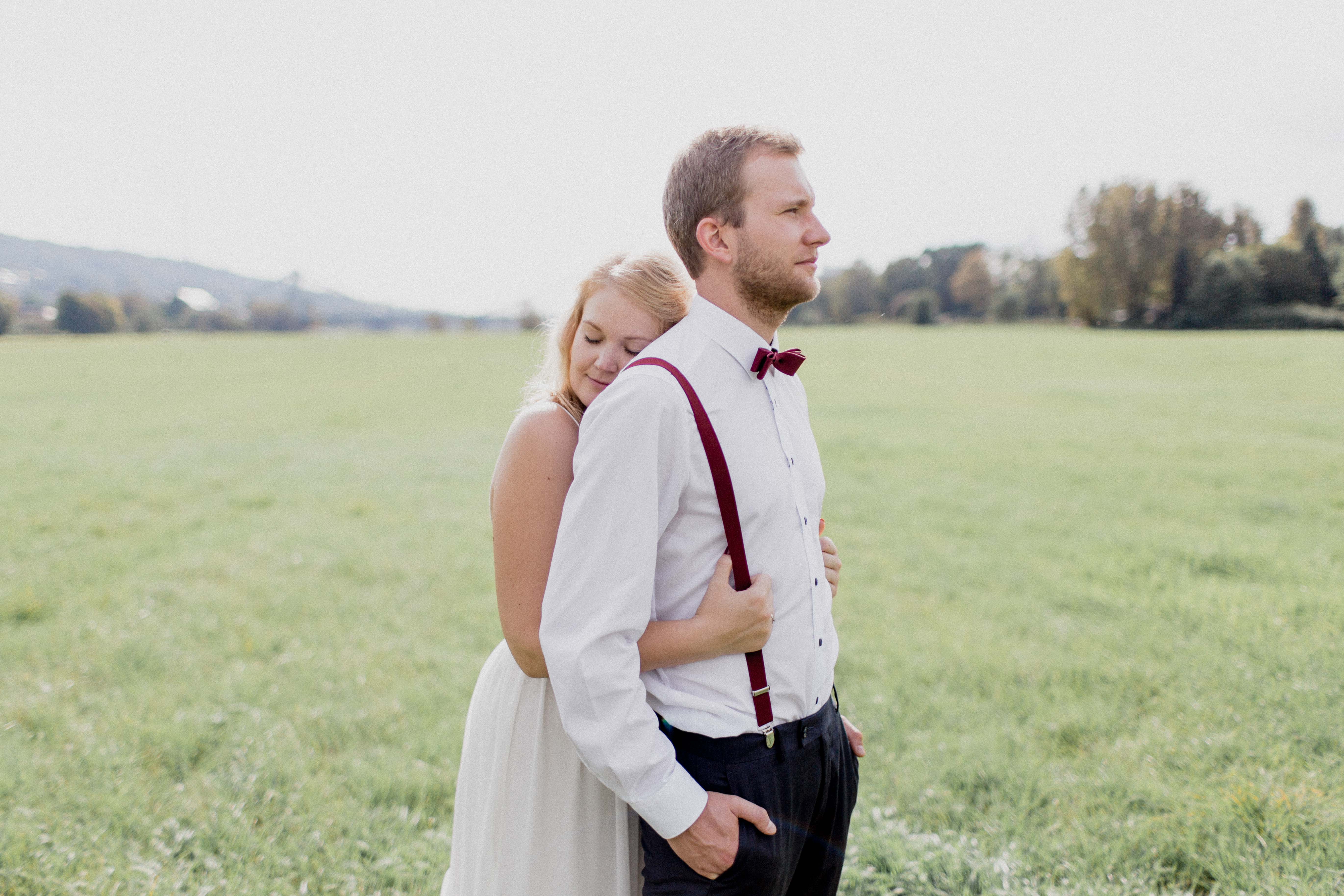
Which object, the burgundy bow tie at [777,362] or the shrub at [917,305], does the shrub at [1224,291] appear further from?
the burgundy bow tie at [777,362]

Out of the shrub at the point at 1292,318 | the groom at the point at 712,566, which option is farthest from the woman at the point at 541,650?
the shrub at the point at 1292,318

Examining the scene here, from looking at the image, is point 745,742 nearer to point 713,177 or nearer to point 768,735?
point 768,735

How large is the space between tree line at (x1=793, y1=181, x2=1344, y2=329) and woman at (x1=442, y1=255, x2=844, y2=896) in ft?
137

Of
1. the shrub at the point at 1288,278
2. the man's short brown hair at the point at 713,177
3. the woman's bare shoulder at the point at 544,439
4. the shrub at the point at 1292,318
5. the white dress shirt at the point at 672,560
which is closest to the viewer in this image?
the white dress shirt at the point at 672,560

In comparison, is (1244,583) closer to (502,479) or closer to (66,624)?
(502,479)

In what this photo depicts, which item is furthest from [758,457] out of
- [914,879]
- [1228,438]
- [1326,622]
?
[1228,438]

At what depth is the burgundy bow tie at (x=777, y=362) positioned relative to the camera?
1.86 m

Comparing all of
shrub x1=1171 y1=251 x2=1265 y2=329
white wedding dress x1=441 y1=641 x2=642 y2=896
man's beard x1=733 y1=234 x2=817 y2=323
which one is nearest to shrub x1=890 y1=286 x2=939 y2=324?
shrub x1=1171 y1=251 x2=1265 y2=329

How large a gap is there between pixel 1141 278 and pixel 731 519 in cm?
6175

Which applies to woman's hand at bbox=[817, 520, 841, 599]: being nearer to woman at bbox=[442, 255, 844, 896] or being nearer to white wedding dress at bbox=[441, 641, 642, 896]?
woman at bbox=[442, 255, 844, 896]

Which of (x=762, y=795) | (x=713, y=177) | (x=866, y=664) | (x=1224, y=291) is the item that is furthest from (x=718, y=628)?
(x=1224, y=291)

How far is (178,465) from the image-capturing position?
1321 cm

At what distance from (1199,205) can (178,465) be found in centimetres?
6214

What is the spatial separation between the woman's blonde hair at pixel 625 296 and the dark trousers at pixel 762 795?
3.12ft
